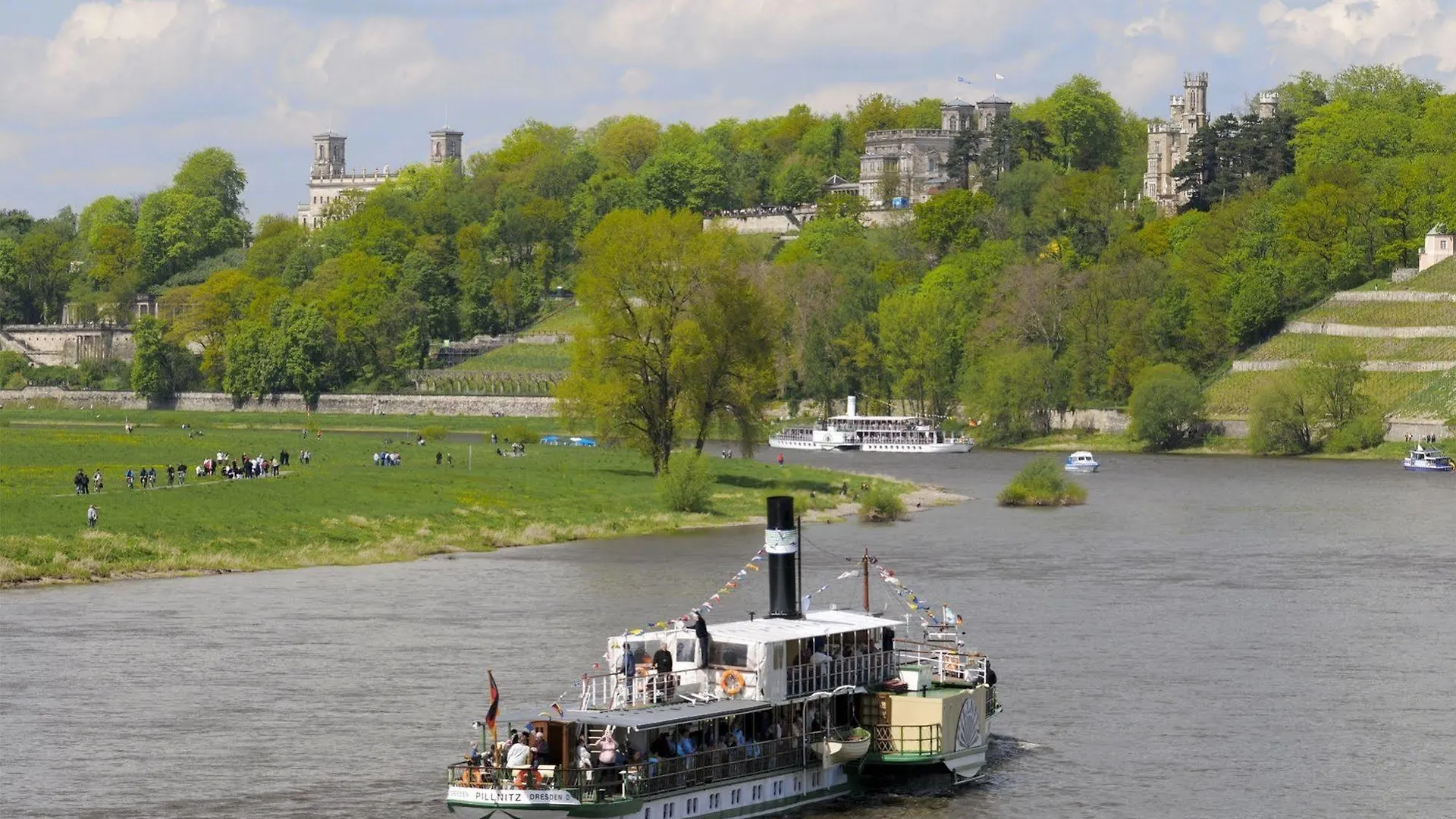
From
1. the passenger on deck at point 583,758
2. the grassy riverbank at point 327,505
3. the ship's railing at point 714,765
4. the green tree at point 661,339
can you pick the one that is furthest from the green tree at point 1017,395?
the passenger on deck at point 583,758

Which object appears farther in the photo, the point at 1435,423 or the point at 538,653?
the point at 1435,423

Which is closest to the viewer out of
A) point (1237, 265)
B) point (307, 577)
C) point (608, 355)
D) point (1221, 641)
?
point (1221, 641)

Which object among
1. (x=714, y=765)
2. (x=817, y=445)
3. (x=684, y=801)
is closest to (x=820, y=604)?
(x=714, y=765)

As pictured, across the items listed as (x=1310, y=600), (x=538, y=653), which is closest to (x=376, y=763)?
(x=538, y=653)

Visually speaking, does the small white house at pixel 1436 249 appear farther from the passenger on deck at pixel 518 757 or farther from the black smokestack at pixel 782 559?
the passenger on deck at pixel 518 757

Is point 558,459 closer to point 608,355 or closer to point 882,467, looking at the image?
point 608,355

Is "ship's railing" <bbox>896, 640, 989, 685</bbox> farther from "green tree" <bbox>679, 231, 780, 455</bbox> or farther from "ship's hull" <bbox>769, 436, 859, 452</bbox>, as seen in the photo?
"ship's hull" <bbox>769, 436, 859, 452</bbox>

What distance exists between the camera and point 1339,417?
157000 mm

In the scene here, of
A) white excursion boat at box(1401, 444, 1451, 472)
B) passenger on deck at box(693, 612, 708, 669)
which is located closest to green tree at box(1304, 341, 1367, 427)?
white excursion boat at box(1401, 444, 1451, 472)

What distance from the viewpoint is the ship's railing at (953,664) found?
163 ft

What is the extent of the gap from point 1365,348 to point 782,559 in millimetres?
132305

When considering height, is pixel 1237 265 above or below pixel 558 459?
above

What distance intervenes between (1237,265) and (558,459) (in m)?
Result: 87.9

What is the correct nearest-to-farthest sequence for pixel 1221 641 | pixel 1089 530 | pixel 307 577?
→ pixel 1221 641, pixel 307 577, pixel 1089 530
